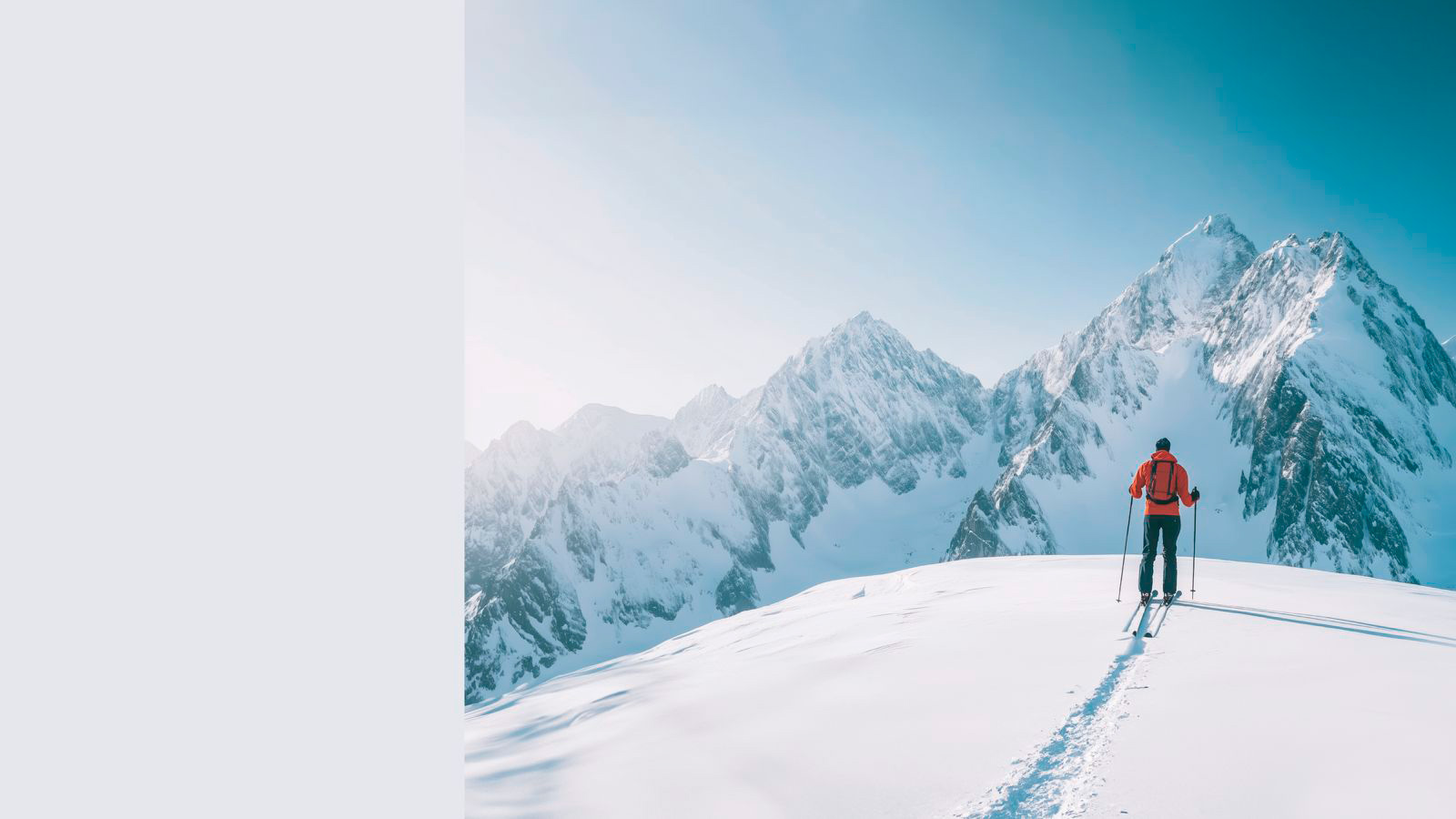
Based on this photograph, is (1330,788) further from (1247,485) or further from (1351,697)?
(1247,485)

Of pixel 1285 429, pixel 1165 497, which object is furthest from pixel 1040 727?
pixel 1285 429

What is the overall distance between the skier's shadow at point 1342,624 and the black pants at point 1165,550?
0.59 m

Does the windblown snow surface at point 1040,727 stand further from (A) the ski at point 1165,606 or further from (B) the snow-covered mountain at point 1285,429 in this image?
(B) the snow-covered mountain at point 1285,429

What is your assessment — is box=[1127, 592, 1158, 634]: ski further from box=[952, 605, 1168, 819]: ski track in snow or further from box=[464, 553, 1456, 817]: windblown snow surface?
box=[952, 605, 1168, 819]: ski track in snow

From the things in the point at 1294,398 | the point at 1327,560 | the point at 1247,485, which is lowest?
the point at 1327,560

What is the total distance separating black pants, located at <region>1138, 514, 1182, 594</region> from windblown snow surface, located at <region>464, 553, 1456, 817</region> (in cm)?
64

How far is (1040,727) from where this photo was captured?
4.49m

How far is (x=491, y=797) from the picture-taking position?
15.2 ft

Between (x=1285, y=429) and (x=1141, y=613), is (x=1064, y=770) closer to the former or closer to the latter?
(x=1141, y=613)

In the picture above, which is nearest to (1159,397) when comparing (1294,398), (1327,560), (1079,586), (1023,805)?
(1294,398)

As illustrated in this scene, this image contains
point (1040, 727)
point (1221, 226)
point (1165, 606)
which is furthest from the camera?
point (1221, 226)

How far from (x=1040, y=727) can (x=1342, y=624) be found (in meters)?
5.74

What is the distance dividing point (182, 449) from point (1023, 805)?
503 centimetres

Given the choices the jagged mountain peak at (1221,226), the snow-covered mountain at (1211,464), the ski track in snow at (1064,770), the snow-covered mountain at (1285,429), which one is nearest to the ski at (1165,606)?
the ski track in snow at (1064,770)
